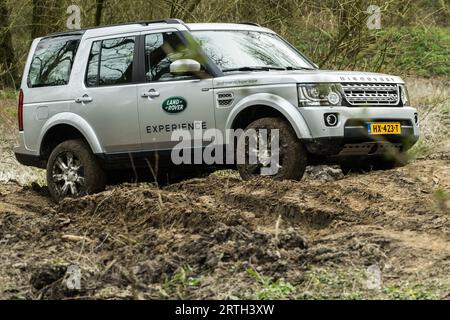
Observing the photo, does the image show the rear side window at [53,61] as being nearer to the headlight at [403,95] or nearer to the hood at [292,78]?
the hood at [292,78]

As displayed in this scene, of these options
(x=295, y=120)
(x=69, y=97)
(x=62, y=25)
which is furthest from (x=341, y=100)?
(x=62, y=25)

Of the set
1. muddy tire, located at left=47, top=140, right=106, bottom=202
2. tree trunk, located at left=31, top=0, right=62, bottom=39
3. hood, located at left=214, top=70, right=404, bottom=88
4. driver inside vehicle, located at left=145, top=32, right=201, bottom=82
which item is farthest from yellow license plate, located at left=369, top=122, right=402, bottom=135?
tree trunk, located at left=31, top=0, right=62, bottom=39

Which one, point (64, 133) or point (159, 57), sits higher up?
point (159, 57)

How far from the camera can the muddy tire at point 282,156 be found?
9367mm

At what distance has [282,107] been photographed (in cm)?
931

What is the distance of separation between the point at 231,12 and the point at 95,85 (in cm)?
596

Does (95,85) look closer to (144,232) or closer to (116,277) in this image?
(144,232)

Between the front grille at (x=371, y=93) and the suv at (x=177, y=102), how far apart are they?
10 mm

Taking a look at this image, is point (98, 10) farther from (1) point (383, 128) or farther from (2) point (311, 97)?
(1) point (383, 128)

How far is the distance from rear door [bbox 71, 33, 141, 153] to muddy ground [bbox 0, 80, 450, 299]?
62 centimetres

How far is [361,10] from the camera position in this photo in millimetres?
14031

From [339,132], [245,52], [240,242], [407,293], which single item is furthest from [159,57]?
[407,293]

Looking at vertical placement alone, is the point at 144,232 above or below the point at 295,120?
below

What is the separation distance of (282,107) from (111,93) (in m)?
2.14
